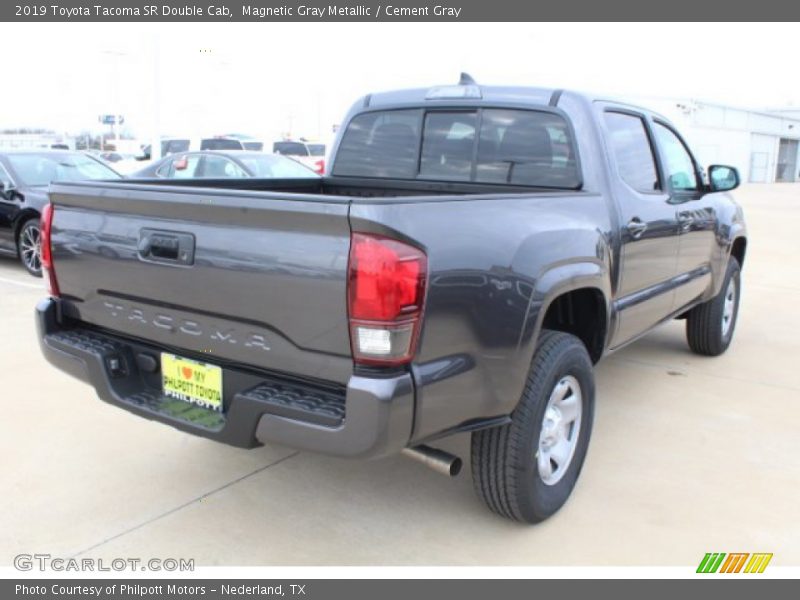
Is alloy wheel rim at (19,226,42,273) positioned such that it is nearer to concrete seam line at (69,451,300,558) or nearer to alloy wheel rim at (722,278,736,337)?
concrete seam line at (69,451,300,558)

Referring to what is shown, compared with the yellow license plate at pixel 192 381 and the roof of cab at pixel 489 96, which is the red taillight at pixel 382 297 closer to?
the yellow license plate at pixel 192 381

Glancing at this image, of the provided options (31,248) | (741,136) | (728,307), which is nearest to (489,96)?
(728,307)

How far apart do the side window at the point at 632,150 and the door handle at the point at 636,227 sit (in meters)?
0.24

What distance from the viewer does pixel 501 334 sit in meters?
2.78

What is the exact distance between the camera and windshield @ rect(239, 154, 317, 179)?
1085cm

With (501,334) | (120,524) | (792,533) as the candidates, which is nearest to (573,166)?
(501,334)

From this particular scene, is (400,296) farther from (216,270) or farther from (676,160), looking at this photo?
(676,160)

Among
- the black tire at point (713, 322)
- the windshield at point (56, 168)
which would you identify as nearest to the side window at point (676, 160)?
the black tire at point (713, 322)

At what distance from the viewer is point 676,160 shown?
194 inches

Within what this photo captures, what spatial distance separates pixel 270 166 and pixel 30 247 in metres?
3.65

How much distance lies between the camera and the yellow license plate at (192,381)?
2838 mm

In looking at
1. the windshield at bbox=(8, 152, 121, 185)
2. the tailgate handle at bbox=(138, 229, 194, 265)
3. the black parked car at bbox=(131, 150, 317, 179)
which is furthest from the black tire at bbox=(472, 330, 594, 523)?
the black parked car at bbox=(131, 150, 317, 179)

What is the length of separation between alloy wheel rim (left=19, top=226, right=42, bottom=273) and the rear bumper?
6.03 m

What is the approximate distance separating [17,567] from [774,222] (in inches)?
778
